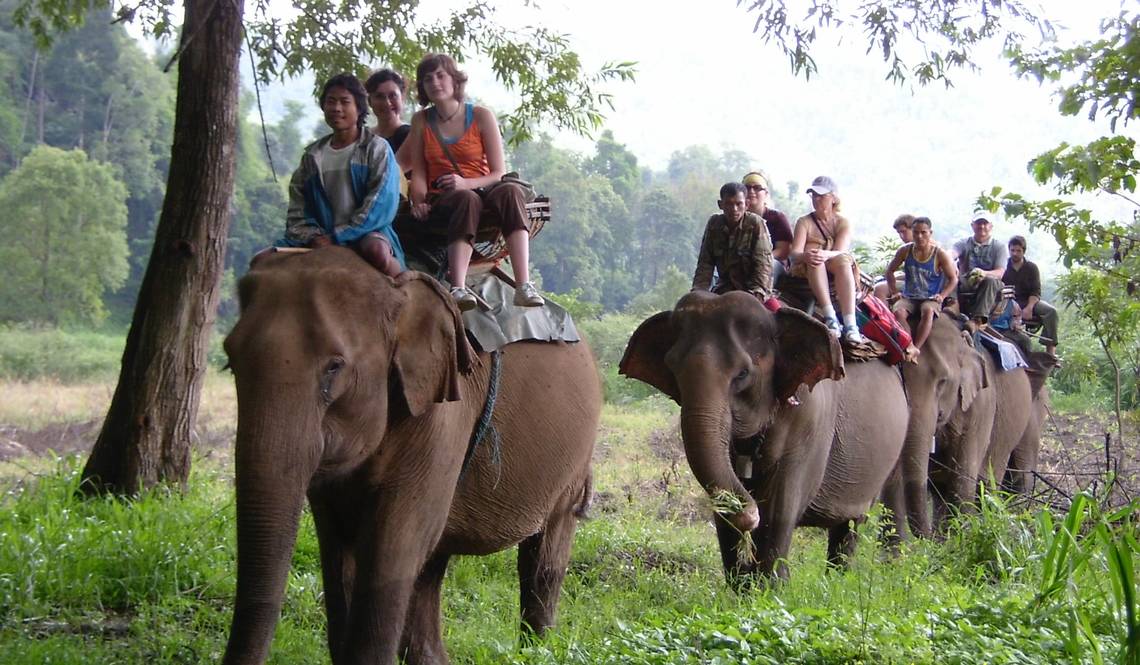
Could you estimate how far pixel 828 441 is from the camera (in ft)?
23.8

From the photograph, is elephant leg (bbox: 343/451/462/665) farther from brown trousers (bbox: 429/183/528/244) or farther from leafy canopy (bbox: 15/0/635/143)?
leafy canopy (bbox: 15/0/635/143)

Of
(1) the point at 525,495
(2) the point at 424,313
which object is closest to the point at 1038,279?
(1) the point at 525,495

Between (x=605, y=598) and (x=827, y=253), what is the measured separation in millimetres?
2456

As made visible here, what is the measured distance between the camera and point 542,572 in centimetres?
600

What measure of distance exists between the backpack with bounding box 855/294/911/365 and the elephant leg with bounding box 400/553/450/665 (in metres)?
4.11

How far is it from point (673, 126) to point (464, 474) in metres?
169

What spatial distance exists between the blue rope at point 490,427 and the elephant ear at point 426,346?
22.9 inches

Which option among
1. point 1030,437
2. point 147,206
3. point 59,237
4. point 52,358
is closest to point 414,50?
point 1030,437

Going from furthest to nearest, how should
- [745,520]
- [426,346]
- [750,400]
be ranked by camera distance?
[750,400], [745,520], [426,346]

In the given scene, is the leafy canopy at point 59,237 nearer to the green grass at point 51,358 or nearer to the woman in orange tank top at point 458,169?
the green grass at point 51,358

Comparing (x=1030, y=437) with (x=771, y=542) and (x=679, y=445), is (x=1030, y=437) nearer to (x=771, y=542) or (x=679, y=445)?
(x=679, y=445)

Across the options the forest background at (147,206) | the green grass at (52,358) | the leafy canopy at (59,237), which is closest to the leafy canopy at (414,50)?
the forest background at (147,206)

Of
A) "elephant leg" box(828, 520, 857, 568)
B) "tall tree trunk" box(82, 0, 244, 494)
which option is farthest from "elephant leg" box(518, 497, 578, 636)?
"elephant leg" box(828, 520, 857, 568)

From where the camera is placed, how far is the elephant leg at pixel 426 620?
16.8 feet
